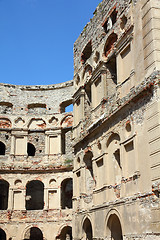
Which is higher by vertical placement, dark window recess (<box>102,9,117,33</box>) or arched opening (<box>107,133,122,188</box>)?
dark window recess (<box>102,9,117,33</box>)

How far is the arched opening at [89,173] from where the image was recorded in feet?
47.4

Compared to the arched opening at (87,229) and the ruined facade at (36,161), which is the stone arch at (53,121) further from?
the arched opening at (87,229)

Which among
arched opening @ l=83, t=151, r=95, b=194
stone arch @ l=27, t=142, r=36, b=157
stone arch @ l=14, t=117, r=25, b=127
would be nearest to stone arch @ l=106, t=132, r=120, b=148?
arched opening @ l=83, t=151, r=95, b=194

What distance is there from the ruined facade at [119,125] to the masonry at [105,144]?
0.03 metres

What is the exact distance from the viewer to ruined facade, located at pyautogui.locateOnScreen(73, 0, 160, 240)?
31.0 ft

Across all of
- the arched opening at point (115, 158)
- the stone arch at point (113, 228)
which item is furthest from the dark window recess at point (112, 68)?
the stone arch at point (113, 228)

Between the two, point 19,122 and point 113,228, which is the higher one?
point 19,122

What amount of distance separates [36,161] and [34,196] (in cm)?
416

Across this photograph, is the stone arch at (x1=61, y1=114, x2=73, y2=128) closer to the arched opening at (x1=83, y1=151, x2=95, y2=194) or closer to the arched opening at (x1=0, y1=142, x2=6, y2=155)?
the arched opening at (x1=0, y1=142, x2=6, y2=155)

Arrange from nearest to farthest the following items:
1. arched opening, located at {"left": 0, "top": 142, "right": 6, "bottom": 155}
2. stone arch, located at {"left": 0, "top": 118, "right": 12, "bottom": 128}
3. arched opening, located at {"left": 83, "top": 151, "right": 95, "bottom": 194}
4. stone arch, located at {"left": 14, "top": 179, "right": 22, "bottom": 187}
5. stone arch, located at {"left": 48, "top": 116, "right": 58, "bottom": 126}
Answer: arched opening, located at {"left": 83, "top": 151, "right": 95, "bottom": 194}
stone arch, located at {"left": 14, "top": 179, "right": 22, "bottom": 187}
stone arch, located at {"left": 0, "top": 118, "right": 12, "bottom": 128}
stone arch, located at {"left": 48, "top": 116, "right": 58, "bottom": 126}
arched opening, located at {"left": 0, "top": 142, "right": 6, "bottom": 155}

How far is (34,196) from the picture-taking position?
2644 cm

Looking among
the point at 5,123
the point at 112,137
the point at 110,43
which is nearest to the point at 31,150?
the point at 5,123

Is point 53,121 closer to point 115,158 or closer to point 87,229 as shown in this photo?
point 87,229

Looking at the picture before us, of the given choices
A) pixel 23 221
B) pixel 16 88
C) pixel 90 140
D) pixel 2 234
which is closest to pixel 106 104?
pixel 90 140
